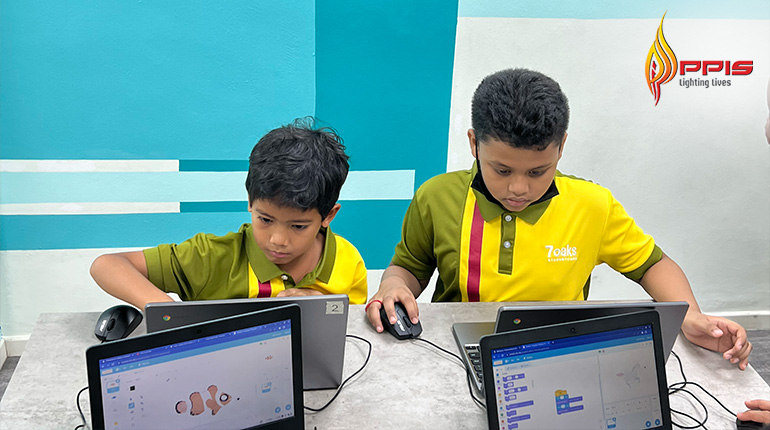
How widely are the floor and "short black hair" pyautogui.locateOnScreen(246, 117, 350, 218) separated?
178 cm

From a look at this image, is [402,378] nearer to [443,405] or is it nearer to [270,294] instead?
[443,405]

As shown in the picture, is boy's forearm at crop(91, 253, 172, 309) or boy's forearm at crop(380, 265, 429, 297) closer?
boy's forearm at crop(91, 253, 172, 309)

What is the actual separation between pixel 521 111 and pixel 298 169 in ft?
1.75

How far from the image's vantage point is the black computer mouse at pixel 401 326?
167cm

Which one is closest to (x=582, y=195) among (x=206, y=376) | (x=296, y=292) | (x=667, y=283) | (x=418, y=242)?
(x=667, y=283)

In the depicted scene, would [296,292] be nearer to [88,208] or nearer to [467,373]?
[467,373]

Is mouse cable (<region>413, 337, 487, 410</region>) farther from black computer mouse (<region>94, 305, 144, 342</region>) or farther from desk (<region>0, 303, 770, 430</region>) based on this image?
black computer mouse (<region>94, 305, 144, 342</region>)

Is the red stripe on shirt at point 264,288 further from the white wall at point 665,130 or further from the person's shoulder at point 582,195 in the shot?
the white wall at point 665,130

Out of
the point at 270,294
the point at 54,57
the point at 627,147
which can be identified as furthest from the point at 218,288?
the point at 627,147

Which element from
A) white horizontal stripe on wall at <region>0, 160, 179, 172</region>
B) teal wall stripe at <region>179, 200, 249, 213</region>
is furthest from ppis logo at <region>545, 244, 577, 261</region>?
white horizontal stripe on wall at <region>0, 160, 179, 172</region>

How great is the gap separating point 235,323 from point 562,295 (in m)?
1.05

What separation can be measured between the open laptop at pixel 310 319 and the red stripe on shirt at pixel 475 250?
582 mm

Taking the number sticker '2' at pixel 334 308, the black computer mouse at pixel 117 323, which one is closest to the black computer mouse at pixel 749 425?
the number sticker '2' at pixel 334 308

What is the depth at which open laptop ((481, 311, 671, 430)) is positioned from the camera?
1.19m
